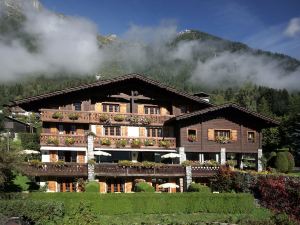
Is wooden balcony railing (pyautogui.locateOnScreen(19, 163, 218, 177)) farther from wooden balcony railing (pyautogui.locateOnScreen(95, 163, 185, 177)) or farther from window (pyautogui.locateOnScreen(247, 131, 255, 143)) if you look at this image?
window (pyautogui.locateOnScreen(247, 131, 255, 143))

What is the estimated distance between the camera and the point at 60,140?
4072 cm

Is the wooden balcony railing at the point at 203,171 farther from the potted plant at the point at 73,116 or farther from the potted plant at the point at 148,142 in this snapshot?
the potted plant at the point at 73,116

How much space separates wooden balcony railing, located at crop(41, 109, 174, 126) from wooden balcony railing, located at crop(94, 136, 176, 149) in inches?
64.3

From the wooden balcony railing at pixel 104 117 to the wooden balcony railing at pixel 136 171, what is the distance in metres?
5.35

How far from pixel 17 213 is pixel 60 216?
2.49 metres

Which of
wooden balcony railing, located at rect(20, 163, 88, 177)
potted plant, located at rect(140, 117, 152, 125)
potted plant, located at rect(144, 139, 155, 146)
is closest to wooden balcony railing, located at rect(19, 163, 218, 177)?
wooden balcony railing, located at rect(20, 163, 88, 177)

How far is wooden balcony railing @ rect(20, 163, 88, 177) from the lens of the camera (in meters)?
37.4

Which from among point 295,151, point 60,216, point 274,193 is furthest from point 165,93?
point 295,151

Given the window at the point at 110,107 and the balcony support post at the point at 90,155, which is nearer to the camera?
the balcony support post at the point at 90,155

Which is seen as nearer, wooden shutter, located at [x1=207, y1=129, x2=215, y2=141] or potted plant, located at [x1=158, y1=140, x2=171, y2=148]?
potted plant, located at [x1=158, y1=140, x2=171, y2=148]

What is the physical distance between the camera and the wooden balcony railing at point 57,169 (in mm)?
37438

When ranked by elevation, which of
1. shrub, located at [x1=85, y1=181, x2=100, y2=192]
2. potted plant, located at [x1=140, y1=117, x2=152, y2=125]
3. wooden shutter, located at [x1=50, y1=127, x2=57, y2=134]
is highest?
potted plant, located at [x1=140, y1=117, x2=152, y2=125]

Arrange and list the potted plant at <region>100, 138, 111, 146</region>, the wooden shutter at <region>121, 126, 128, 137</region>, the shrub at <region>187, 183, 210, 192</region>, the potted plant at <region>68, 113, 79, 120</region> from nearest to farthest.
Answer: the shrub at <region>187, 183, 210, 192</region>, the potted plant at <region>68, 113, 79, 120</region>, the potted plant at <region>100, 138, 111, 146</region>, the wooden shutter at <region>121, 126, 128, 137</region>

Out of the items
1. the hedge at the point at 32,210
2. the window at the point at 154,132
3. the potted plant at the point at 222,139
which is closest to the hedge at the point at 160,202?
the hedge at the point at 32,210
